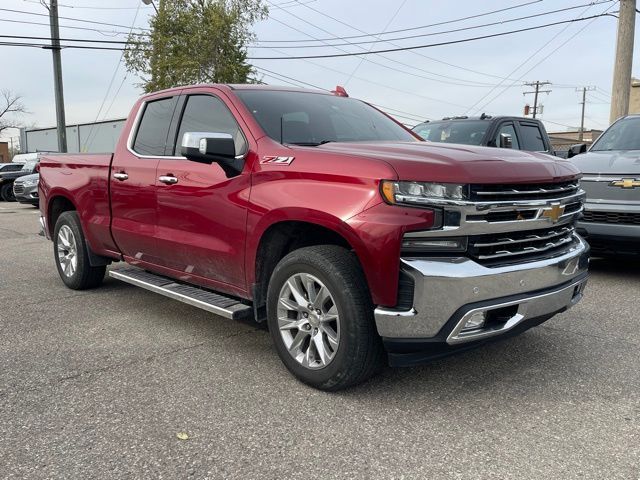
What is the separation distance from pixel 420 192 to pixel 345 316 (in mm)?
769

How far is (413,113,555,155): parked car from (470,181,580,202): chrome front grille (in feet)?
15.5

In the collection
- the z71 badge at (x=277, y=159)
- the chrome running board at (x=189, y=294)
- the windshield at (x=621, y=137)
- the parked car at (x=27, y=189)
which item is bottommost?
the parked car at (x=27, y=189)

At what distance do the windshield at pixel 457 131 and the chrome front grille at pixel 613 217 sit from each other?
2394 mm

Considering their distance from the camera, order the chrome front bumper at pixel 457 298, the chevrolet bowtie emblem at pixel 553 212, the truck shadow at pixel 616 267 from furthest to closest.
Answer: the truck shadow at pixel 616 267
the chevrolet bowtie emblem at pixel 553 212
the chrome front bumper at pixel 457 298

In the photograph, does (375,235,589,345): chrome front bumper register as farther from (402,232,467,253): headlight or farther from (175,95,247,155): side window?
(175,95,247,155): side window

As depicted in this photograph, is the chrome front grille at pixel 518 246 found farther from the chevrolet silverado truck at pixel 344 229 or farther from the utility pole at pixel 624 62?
the utility pole at pixel 624 62

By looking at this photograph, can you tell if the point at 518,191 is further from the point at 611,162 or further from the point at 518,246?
the point at 611,162

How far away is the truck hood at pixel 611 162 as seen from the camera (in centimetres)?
602

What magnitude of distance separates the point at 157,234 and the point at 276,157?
57.4 inches

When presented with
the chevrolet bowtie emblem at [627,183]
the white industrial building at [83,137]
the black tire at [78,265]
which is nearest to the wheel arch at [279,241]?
the black tire at [78,265]

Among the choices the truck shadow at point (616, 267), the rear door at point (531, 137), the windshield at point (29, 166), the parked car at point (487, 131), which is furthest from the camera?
the windshield at point (29, 166)

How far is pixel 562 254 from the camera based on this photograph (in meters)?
3.43

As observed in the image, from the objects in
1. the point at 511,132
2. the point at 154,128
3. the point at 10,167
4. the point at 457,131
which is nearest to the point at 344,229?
the point at 154,128

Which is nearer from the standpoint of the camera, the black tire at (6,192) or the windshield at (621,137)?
the windshield at (621,137)
